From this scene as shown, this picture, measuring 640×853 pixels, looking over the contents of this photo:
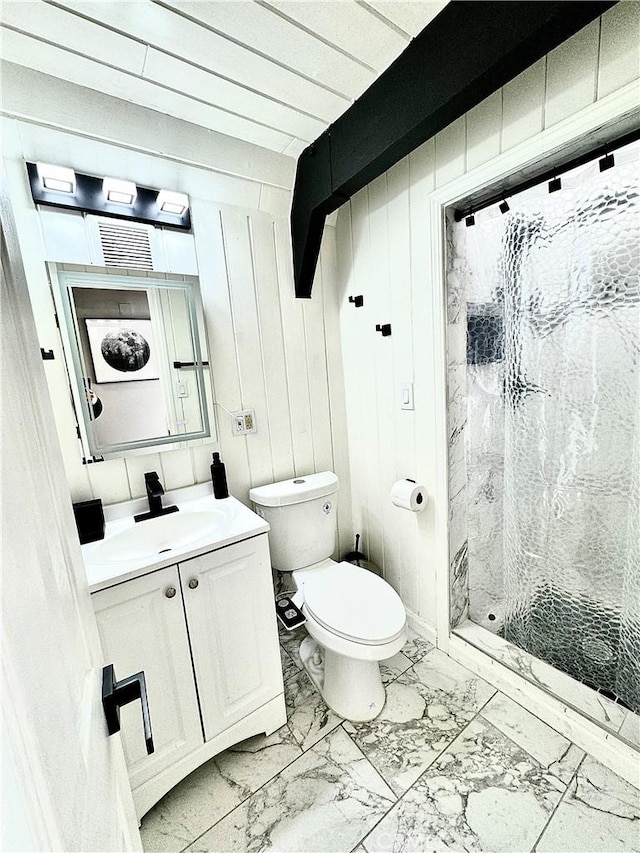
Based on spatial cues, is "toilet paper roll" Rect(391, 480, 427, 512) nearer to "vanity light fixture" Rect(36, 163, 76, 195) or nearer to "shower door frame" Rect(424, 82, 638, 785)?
"shower door frame" Rect(424, 82, 638, 785)

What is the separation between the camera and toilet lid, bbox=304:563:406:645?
131 centimetres

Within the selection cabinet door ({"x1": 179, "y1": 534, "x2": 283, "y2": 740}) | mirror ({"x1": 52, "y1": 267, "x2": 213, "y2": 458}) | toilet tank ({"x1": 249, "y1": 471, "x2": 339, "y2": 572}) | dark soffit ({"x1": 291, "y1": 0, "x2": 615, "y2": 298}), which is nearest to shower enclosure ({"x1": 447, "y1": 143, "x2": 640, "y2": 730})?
dark soffit ({"x1": 291, "y1": 0, "x2": 615, "y2": 298})

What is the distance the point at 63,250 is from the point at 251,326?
0.75m

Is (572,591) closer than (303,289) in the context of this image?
Yes

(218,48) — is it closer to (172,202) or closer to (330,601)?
(172,202)

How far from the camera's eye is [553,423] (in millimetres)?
1337

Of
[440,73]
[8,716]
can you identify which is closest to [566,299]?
[440,73]

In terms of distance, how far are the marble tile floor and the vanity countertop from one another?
809 mm

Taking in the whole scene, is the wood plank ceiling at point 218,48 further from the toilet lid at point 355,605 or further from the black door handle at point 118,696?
the toilet lid at point 355,605

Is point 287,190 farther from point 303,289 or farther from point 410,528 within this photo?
point 410,528

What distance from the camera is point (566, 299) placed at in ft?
4.07

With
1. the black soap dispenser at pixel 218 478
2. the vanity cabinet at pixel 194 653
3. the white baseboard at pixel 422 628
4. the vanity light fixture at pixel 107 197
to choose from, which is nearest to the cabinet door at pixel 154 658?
the vanity cabinet at pixel 194 653

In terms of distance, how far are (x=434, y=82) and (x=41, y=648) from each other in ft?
4.90

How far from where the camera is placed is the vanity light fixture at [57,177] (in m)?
1.25
